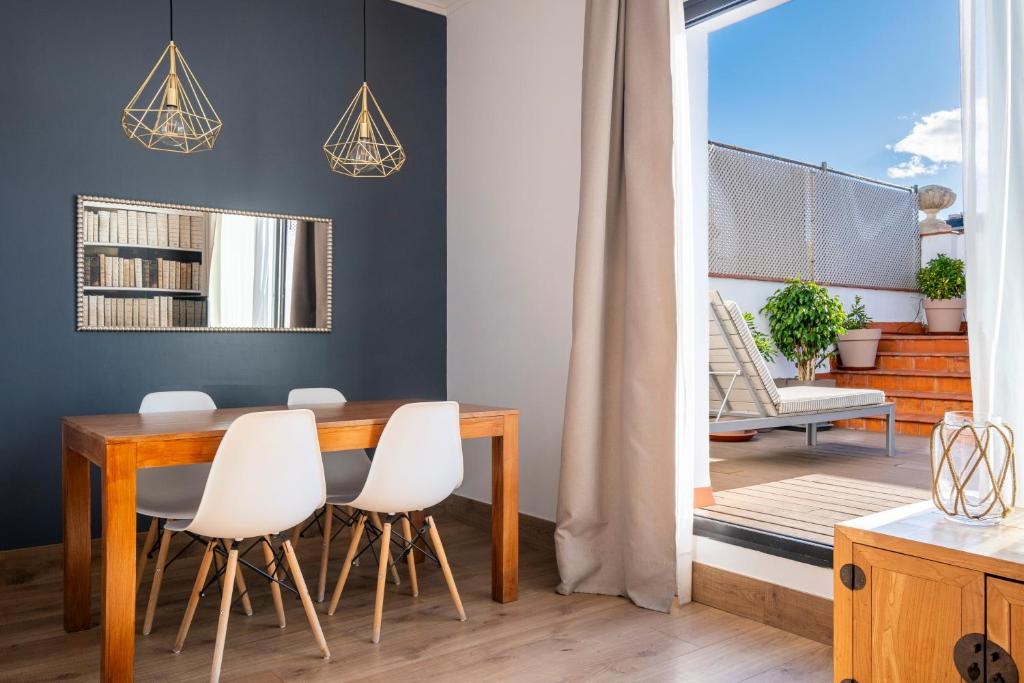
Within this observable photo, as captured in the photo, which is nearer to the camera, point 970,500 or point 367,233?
point 970,500

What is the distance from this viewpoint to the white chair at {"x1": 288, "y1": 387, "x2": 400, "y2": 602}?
10.4 feet

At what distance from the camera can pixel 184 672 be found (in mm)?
2387

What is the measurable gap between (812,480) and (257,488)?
10.1ft

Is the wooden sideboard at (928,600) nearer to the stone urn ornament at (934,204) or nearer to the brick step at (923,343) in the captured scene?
the brick step at (923,343)

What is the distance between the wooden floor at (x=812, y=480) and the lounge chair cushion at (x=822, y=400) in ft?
1.13

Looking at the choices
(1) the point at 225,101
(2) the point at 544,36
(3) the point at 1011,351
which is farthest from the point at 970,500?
(1) the point at 225,101

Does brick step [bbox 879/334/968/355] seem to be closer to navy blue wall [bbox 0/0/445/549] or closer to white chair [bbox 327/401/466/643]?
navy blue wall [bbox 0/0/445/549]

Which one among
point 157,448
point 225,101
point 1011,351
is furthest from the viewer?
point 225,101

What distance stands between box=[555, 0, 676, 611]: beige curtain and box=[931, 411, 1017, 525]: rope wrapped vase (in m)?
1.16

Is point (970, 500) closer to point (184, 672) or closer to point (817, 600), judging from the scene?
point (817, 600)

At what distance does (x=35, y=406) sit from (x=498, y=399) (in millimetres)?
2204

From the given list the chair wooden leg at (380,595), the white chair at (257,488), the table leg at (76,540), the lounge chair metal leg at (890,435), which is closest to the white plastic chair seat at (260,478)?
the white chair at (257,488)

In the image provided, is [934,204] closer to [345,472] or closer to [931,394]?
[931,394]

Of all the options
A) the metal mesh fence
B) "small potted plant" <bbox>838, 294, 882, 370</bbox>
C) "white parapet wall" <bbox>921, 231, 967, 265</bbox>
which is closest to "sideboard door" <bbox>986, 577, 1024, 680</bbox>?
the metal mesh fence
